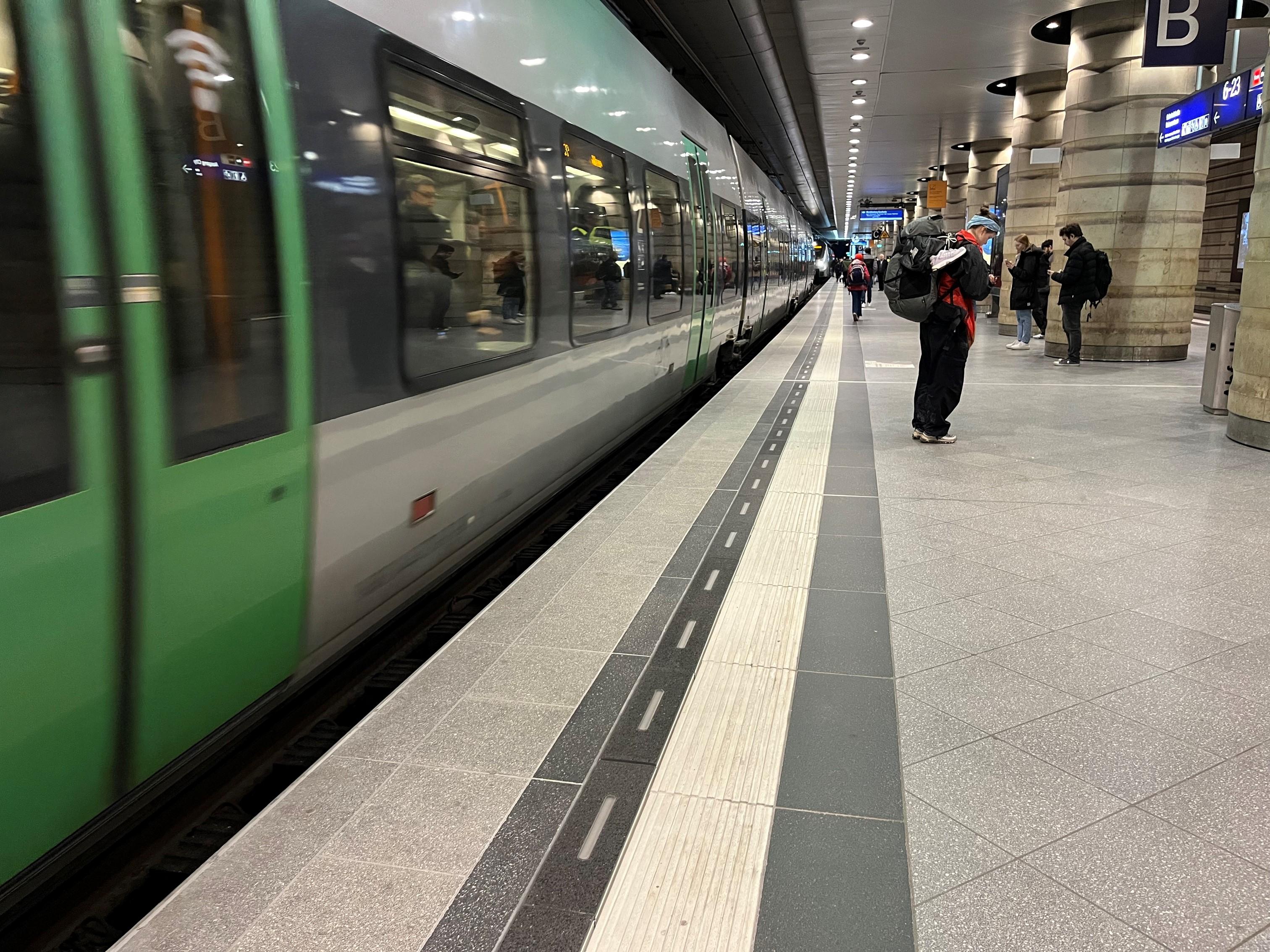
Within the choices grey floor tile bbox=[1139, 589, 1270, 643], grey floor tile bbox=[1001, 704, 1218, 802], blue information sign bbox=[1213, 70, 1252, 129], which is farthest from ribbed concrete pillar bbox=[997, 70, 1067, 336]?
grey floor tile bbox=[1001, 704, 1218, 802]

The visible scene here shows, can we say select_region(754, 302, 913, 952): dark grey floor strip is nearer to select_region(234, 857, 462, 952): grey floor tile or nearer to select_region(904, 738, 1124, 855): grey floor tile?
select_region(904, 738, 1124, 855): grey floor tile

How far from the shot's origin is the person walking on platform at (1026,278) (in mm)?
13742

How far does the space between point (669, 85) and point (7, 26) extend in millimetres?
7053

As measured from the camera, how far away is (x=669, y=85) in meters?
8.12

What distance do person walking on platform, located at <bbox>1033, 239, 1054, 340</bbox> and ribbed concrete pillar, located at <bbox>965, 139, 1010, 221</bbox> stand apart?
10560 millimetres

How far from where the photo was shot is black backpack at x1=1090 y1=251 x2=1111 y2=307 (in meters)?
11.8

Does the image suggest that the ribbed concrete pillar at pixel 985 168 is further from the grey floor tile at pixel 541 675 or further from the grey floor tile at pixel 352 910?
the grey floor tile at pixel 352 910

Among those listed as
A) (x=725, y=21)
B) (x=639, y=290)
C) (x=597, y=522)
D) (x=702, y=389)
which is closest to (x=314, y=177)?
(x=597, y=522)

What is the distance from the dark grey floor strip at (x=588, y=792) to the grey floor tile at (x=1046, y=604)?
1.18 meters

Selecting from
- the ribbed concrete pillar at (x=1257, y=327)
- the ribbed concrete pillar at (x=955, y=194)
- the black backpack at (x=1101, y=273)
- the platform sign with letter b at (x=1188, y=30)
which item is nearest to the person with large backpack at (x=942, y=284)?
the ribbed concrete pillar at (x=1257, y=327)

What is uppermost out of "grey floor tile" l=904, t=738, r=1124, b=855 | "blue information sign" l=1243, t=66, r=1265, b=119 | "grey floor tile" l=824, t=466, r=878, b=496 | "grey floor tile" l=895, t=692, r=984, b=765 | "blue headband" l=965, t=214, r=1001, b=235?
"blue information sign" l=1243, t=66, r=1265, b=119

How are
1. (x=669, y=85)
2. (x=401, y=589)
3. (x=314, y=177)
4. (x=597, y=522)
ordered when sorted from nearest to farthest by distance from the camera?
1. (x=314, y=177)
2. (x=401, y=589)
3. (x=597, y=522)
4. (x=669, y=85)

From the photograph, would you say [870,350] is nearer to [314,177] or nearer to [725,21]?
[725,21]

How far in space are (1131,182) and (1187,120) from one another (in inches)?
55.4
